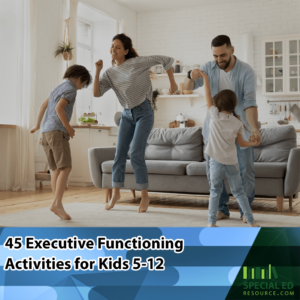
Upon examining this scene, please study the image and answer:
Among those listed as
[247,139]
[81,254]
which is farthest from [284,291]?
[247,139]

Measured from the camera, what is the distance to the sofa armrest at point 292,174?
10.7ft

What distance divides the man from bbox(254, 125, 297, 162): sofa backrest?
111cm

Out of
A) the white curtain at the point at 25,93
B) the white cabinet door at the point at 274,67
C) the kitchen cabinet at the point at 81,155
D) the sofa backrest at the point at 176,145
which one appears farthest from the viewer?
the white cabinet door at the point at 274,67

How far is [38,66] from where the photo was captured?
535cm

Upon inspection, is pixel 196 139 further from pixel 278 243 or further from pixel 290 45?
pixel 290 45

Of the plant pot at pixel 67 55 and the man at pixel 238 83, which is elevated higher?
the plant pot at pixel 67 55

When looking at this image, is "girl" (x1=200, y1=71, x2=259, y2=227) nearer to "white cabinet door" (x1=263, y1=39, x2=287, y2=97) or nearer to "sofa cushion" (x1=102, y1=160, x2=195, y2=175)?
"sofa cushion" (x1=102, y1=160, x2=195, y2=175)

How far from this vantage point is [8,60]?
5.04 m

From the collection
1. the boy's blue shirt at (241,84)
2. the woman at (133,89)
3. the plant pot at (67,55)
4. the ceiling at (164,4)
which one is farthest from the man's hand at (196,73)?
the ceiling at (164,4)

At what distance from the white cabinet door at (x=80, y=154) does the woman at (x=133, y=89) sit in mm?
2605

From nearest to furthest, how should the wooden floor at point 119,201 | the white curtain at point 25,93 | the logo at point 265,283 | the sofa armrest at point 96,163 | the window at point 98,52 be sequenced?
A: the logo at point 265,283 → the wooden floor at point 119,201 → the sofa armrest at point 96,163 → the white curtain at point 25,93 → the window at point 98,52

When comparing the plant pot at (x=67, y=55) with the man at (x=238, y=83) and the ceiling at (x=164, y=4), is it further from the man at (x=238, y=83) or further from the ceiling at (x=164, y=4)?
the man at (x=238, y=83)

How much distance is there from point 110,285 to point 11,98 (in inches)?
158

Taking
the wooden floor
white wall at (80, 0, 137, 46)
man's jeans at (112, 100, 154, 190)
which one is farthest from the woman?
white wall at (80, 0, 137, 46)
